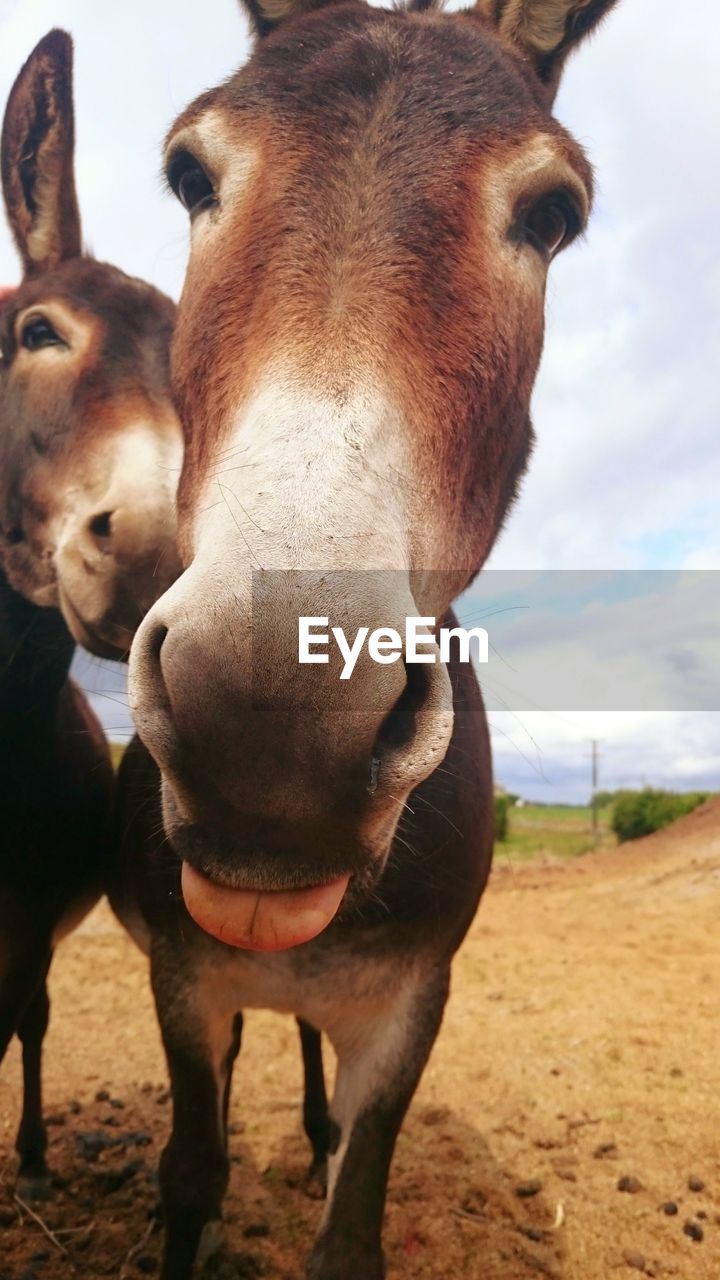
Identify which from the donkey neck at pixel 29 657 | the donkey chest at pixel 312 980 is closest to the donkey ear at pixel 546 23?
the donkey neck at pixel 29 657

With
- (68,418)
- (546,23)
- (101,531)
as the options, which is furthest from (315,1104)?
(546,23)

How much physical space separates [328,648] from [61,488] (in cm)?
217

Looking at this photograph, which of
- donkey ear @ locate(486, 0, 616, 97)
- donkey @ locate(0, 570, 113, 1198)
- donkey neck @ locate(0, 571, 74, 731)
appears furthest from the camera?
donkey neck @ locate(0, 571, 74, 731)

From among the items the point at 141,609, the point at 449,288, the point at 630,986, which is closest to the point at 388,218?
the point at 449,288

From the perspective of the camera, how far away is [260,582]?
4.36ft

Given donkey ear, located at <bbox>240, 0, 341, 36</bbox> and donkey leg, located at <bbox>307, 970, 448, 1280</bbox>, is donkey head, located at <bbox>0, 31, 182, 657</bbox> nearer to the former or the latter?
donkey ear, located at <bbox>240, 0, 341, 36</bbox>

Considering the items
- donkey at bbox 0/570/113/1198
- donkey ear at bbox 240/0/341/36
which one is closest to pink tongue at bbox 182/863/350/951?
donkey at bbox 0/570/113/1198

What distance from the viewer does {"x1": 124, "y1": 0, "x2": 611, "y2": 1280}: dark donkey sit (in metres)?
1.35

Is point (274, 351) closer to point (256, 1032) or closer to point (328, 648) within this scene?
point (328, 648)

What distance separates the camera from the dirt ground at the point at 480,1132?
3.65 meters

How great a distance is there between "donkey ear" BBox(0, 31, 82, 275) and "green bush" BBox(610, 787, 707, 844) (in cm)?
2057

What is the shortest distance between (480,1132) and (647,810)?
63.3 ft

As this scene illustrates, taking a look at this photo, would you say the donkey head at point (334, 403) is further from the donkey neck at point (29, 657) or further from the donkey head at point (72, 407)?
the donkey neck at point (29, 657)

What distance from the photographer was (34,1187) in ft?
13.9
